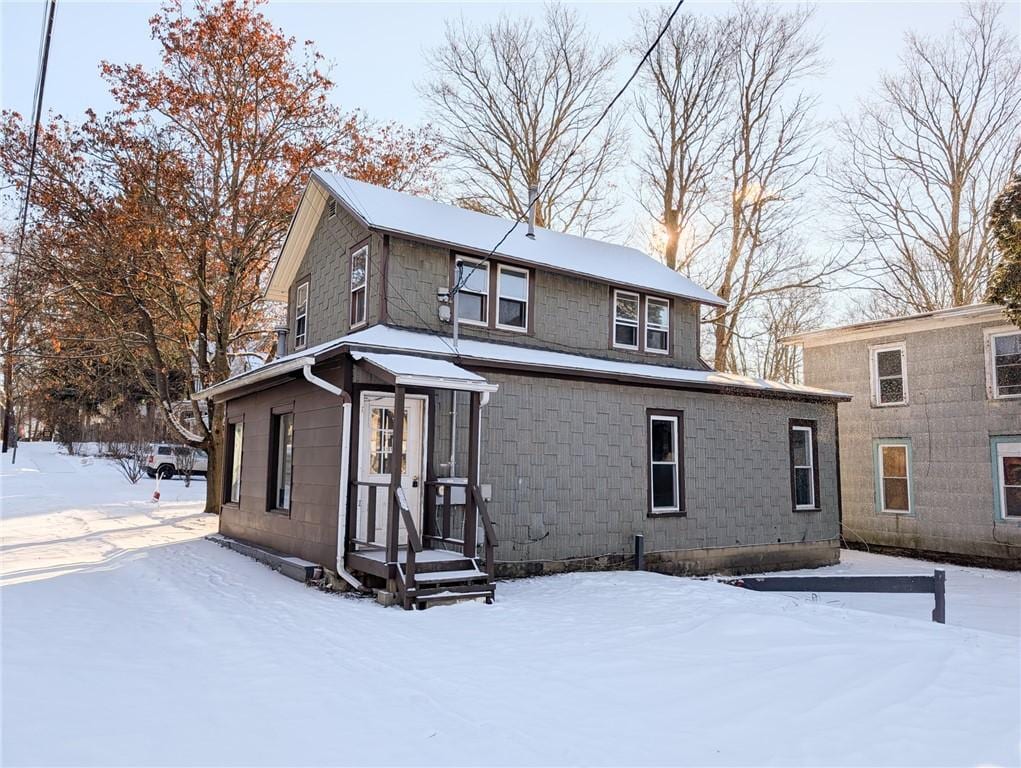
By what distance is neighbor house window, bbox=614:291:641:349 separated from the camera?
43.4 ft

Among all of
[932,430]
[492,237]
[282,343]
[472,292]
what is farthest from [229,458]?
[932,430]

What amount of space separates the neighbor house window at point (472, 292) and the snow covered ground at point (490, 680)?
14.5 feet

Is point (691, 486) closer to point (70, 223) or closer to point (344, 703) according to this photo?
point (344, 703)

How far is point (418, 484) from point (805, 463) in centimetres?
887

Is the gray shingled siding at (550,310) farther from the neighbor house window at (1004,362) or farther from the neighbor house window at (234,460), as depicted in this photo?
the neighbor house window at (1004,362)

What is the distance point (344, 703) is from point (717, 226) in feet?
73.9

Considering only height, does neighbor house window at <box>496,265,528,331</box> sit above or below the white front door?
above

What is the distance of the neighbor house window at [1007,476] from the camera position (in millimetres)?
14047

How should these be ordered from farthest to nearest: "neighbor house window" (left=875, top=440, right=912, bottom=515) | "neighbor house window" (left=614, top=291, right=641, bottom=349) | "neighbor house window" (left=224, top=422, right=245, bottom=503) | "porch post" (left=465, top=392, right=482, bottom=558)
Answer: "neighbor house window" (left=875, top=440, right=912, bottom=515), "neighbor house window" (left=224, top=422, right=245, bottom=503), "neighbor house window" (left=614, top=291, right=641, bottom=349), "porch post" (left=465, top=392, right=482, bottom=558)

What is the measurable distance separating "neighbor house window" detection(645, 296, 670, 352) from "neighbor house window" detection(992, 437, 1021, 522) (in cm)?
722

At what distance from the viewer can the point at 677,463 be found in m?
12.3

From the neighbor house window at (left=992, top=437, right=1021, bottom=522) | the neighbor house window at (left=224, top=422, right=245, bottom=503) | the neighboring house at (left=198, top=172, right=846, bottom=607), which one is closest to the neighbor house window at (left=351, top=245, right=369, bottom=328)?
the neighboring house at (left=198, top=172, right=846, bottom=607)

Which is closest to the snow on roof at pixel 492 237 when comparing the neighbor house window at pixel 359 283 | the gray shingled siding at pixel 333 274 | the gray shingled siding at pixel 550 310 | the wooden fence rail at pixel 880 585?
the gray shingled siding at pixel 550 310

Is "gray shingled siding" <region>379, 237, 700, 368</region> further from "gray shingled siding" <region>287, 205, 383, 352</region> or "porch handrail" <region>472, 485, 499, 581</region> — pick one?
"porch handrail" <region>472, 485, 499, 581</region>
